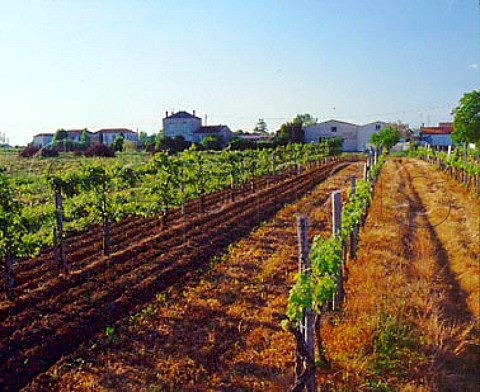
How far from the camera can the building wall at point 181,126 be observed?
6644 centimetres

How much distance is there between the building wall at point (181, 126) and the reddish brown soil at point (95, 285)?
177 ft

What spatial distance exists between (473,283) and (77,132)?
76754 mm

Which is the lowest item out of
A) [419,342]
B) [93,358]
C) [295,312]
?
[93,358]

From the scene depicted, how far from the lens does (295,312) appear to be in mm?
4215

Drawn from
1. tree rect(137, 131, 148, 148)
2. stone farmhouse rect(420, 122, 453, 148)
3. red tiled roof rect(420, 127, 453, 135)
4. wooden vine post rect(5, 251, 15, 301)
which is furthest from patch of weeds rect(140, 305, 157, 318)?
tree rect(137, 131, 148, 148)

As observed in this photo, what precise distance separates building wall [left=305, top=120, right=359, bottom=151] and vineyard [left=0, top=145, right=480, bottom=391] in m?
49.8

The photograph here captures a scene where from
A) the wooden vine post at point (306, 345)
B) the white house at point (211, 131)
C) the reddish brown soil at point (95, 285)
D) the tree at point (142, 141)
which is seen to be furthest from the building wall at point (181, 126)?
the wooden vine post at point (306, 345)

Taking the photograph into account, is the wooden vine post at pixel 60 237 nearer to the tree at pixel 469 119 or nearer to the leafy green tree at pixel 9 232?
the leafy green tree at pixel 9 232

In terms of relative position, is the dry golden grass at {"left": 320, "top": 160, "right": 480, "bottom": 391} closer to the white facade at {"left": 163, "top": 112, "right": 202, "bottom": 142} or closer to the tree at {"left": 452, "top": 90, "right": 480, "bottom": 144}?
the tree at {"left": 452, "top": 90, "right": 480, "bottom": 144}

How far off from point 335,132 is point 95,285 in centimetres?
5763

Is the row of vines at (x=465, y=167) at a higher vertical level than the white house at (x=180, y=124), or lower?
lower

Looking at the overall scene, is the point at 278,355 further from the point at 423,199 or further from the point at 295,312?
the point at 423,199

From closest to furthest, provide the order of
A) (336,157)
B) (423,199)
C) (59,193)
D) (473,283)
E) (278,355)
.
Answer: (278,355), (473,283), (59,193), (423,199), (336,157)

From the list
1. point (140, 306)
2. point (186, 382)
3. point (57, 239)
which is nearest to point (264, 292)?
A: point (140, 306)
